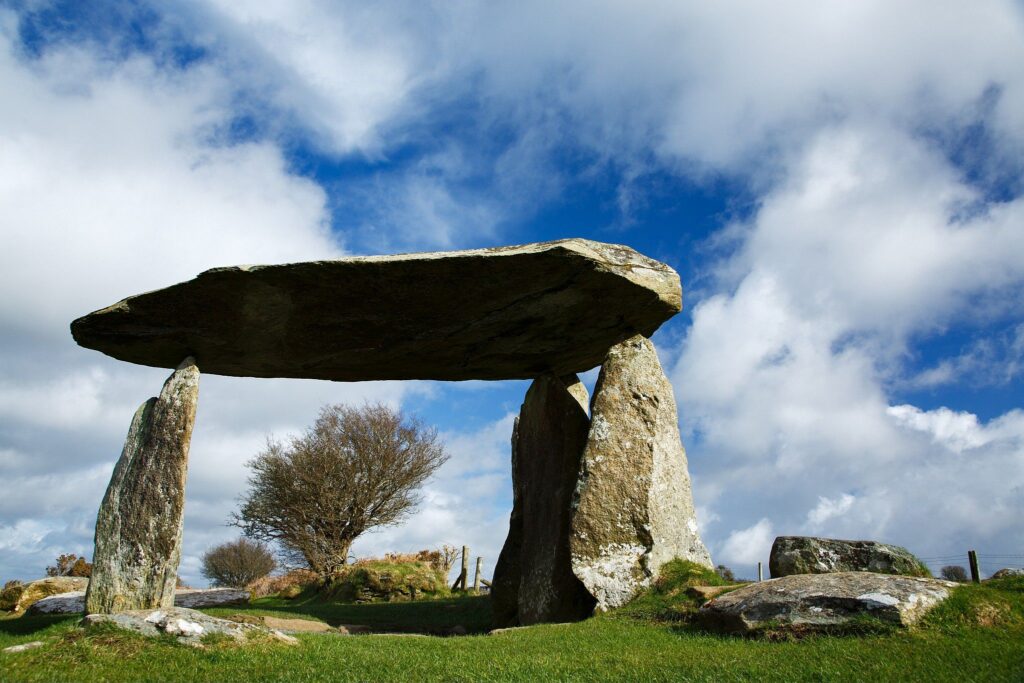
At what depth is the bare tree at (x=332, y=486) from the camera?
30562mm

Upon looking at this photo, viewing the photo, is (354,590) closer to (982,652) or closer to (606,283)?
(606,283)

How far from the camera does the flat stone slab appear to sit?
482 inches

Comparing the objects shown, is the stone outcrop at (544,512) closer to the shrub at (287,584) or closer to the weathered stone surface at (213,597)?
the weathered stone surface at (213,597)

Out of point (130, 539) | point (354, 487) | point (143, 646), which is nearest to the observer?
point (143, 646)

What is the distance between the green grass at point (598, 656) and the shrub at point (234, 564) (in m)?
37.7

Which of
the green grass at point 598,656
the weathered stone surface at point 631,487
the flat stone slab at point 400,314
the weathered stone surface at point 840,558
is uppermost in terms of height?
the flat stone slab at point 400,314

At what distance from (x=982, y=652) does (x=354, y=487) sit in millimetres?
25958

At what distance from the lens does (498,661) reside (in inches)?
324

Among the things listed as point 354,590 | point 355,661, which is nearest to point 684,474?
point 355,661

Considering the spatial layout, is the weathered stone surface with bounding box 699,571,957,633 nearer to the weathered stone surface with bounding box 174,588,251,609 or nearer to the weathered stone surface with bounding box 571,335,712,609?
the weathered stone surface with bounding box 571,335,712,609

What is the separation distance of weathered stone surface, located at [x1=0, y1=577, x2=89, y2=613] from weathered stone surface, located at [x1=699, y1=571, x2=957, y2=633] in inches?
728

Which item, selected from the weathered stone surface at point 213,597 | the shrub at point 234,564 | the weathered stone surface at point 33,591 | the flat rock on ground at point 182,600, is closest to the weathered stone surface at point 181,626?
the flat rock on ground at point 182,600

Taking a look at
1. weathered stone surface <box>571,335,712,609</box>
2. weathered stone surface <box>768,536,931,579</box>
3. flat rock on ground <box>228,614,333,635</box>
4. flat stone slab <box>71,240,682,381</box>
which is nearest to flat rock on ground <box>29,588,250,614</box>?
flat rock on ground <box>228,614,333,635</box>

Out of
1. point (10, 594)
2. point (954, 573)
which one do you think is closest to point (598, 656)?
point (954, 573)
